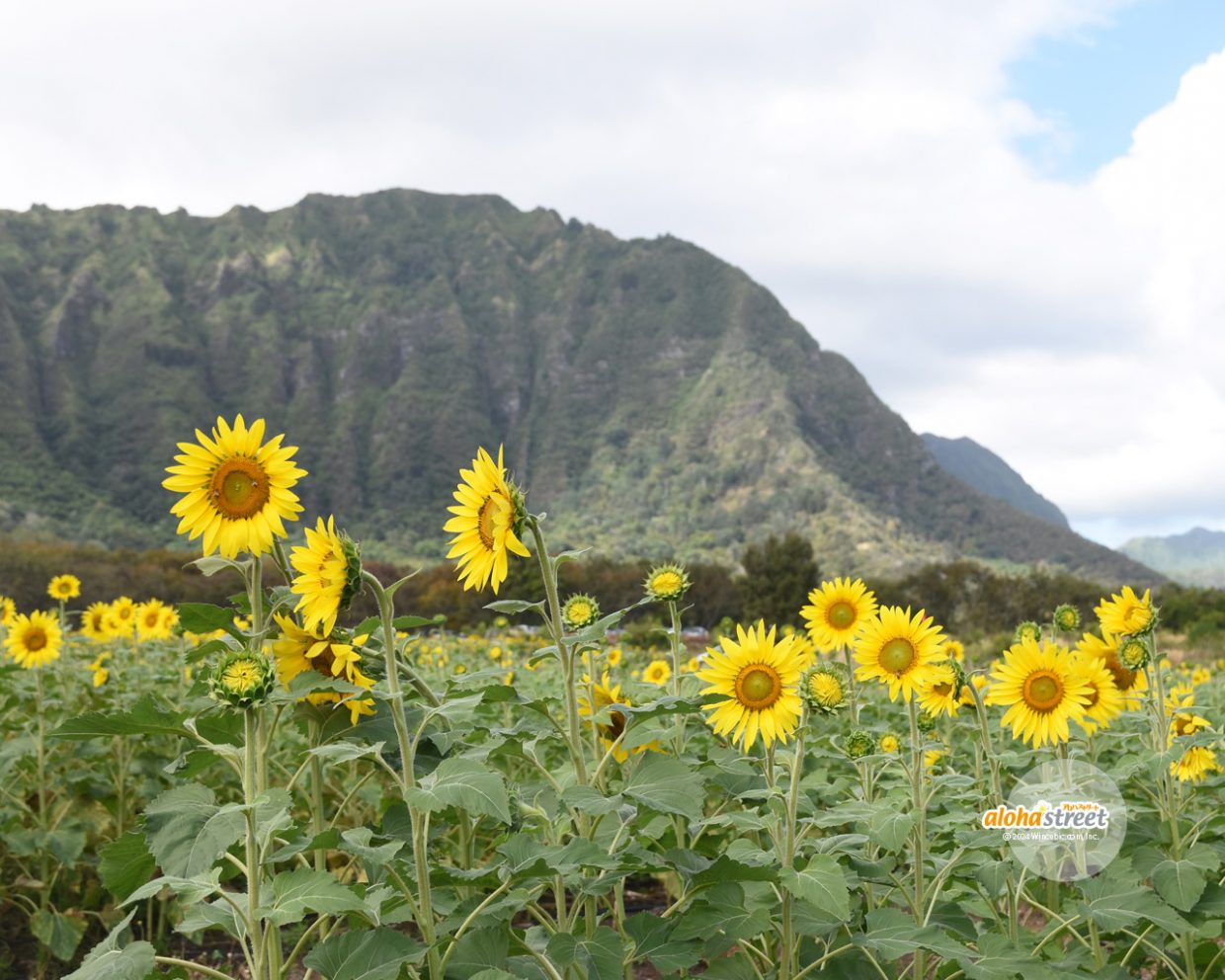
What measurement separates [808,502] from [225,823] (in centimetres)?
10929

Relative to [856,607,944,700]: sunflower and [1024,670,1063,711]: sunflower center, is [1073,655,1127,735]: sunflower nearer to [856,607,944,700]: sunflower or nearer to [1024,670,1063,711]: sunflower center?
[1024,670,1063,711]: sunflower center

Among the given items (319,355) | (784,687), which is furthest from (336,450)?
(784,687)

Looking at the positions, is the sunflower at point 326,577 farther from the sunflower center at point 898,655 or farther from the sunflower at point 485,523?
the sunflower center at point 898,655

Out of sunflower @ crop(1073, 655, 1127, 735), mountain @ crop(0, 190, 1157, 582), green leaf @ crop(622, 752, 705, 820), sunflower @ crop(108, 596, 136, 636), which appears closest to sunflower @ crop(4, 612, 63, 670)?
sunflower @ crop(108, 596, 136, 636)

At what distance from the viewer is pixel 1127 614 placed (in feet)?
11.6

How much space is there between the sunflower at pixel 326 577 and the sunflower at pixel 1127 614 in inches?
110

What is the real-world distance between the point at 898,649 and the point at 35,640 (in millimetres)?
5653

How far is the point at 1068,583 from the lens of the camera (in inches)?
1412

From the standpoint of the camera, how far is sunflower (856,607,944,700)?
314 cm

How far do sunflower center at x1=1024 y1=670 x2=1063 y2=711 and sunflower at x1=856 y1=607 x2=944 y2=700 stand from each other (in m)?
0.35

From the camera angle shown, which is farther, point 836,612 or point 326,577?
point 836,612

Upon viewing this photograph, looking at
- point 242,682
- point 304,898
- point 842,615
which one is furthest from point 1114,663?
point 242,682

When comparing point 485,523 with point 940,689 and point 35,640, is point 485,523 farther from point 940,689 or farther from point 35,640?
point 35,640

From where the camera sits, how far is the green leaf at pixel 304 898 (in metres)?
1.78
